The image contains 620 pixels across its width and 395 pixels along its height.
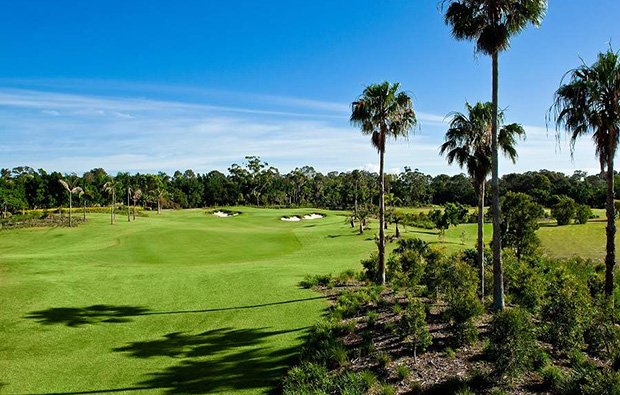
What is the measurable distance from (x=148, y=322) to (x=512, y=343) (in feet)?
41.1

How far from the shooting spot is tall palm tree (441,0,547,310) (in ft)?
40.8

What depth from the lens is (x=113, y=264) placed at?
85.0 ft

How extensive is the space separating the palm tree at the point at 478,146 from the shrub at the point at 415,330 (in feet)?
20.5

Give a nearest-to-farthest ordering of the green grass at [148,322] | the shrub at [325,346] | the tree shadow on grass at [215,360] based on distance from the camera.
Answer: the tree shadow on grass at [215,360] → the green grass at [148,322] → the shrub at [325,346]

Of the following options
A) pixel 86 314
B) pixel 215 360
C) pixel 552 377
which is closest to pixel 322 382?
pixel 215 360

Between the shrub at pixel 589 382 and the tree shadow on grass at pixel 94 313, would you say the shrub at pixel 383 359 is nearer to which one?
the shrub at pixel 589 382

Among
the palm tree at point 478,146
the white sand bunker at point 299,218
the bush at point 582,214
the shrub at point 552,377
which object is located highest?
the palm tree at point 478,146

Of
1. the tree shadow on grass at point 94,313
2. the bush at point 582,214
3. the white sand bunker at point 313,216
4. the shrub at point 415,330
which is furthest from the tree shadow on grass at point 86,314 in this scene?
the bush at point 582,214

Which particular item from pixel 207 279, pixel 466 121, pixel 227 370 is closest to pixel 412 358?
pixel 227 370

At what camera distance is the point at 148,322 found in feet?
47.4

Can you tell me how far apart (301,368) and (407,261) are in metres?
12.3

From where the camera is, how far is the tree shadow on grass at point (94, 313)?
14.4 m

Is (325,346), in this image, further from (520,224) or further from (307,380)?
(520,224)

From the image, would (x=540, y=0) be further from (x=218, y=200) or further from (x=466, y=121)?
(x=218, y=200)
